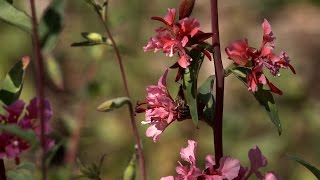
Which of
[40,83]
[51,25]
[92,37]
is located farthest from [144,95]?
[40,83]

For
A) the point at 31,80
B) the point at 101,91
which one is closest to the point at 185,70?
the point at 101,91

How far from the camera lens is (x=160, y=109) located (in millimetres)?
1178

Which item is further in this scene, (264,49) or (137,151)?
(137,151)

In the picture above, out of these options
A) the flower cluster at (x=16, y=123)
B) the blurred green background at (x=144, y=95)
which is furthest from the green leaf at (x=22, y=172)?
the blurred green background at (x=144, y=95)

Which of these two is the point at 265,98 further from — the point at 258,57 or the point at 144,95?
the point at 144,95

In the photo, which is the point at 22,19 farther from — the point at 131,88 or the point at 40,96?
the point at 131,88

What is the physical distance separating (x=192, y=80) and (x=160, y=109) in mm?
64

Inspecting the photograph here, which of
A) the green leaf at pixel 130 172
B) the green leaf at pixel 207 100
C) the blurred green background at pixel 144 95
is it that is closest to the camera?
the green leaf at pixel 207 100

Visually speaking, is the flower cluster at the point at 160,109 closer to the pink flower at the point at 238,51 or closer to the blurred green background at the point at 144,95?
the pink flower at the point at 238,51

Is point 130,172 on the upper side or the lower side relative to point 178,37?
lower

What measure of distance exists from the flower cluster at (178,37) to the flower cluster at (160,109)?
0.16 feet

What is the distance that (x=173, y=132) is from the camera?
2.76 metres

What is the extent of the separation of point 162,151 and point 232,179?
5.07ft

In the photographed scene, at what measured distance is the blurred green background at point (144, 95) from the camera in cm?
224
